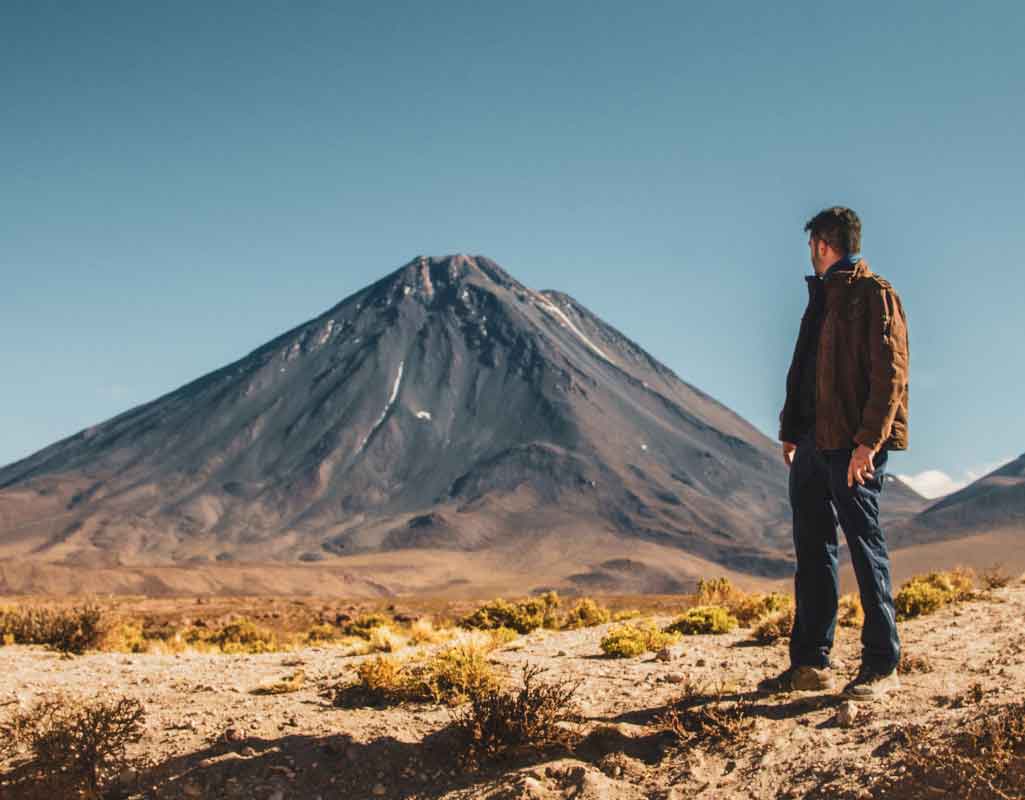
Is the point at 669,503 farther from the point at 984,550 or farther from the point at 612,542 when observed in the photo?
the point at 984,550

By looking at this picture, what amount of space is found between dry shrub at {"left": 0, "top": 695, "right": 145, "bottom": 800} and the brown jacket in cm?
444

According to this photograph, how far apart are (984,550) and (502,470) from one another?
76358 mm

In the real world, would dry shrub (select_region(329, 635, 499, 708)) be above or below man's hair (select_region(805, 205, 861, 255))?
below

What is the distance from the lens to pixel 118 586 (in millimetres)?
72375

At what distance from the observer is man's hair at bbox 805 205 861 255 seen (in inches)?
231

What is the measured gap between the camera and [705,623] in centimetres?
905

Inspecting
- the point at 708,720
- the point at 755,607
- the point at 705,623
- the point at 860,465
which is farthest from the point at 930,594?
the point at 708,720

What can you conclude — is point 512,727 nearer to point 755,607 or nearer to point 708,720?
point 708,720

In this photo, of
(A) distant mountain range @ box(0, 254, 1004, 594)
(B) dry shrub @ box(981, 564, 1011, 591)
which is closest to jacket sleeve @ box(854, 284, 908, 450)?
(B) dry shrub @ box(981, 564, 1011, 591)

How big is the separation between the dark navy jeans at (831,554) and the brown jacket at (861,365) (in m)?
0.18

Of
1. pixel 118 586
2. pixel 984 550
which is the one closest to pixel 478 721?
pixel 118 586

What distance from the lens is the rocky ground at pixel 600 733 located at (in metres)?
4.70

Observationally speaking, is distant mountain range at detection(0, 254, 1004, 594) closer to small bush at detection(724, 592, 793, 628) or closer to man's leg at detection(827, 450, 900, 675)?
small bush at detection(724, 592, 793, 628)

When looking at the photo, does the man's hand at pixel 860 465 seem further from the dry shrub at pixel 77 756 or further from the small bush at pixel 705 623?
the dry shrub at pixel 77 756
